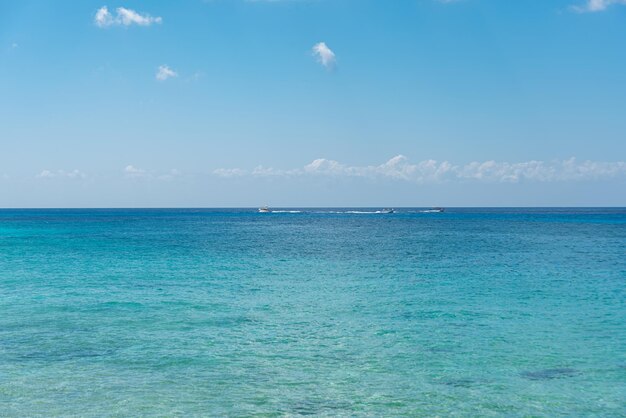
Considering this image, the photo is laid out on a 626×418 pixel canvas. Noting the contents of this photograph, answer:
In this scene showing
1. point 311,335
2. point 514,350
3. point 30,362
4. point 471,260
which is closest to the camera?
point 30,362

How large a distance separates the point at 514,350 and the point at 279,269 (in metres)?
24.9

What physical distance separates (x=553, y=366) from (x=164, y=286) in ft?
73.5

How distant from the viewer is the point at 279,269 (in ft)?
138

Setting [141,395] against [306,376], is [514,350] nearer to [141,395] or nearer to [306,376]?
[306,376]

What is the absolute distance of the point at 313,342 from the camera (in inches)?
789

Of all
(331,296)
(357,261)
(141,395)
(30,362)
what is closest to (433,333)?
(331,296)

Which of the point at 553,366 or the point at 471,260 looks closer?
the point at 553,366

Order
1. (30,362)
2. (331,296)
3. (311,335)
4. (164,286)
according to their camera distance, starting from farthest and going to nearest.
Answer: (164,286) < (331,296) < (311,335) < (30,362)

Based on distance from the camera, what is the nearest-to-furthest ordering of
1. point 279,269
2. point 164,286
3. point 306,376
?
point 306,376 < point 164,286 < point 279,269

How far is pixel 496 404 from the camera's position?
1411 cm

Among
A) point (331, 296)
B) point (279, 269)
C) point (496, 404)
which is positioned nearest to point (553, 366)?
point (496, 404)

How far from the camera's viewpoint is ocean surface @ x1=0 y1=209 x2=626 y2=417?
47.0 ft

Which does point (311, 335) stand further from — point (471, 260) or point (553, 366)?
point (471, 260)

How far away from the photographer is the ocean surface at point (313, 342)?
47.0ft
